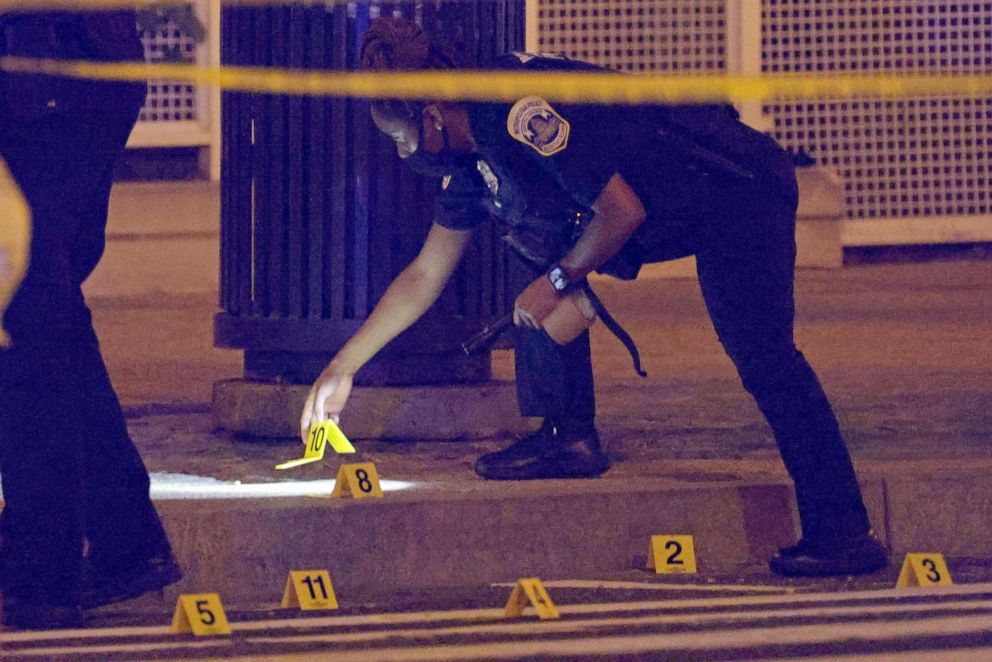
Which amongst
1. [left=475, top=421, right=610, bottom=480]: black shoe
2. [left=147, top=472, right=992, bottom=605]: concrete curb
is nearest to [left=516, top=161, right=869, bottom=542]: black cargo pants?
[left=147, top=472, right=992, bottom=605]: concrete curb

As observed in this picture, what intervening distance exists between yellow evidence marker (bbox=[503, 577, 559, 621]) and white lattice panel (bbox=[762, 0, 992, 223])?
9.99m

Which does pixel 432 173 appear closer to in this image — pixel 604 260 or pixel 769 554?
pixel 604 260

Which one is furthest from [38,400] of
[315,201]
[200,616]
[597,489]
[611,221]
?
[315,201]

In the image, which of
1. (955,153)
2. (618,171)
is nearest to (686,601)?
(618,171)

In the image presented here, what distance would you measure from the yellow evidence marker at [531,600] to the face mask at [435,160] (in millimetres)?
1022

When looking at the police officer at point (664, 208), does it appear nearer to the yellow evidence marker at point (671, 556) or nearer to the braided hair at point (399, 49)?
the braided hair at point (399, 49)

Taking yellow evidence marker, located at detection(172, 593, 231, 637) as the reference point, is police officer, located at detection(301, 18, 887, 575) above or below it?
above

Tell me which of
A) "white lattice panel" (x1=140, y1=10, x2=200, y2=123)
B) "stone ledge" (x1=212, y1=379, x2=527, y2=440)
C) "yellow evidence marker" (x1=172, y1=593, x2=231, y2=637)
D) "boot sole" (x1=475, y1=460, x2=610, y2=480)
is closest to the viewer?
"yellow evidence marker" (x1=172, y1=593, x2=231, y2=637)

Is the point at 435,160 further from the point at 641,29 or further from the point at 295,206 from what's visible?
the point at 641,29

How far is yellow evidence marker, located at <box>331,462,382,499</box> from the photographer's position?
487 cm

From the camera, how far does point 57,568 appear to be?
13.8 ft

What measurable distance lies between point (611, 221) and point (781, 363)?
542 millimetres

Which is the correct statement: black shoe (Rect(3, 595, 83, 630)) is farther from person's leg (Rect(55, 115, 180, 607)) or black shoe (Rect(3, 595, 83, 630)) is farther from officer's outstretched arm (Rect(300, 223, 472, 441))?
officer's outstretched arm (Rect(300, 223, 472, 441))

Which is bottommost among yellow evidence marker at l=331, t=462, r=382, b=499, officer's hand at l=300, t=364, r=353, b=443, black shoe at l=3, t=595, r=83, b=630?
black shoe at l=3, t=595, r=83, b=630
